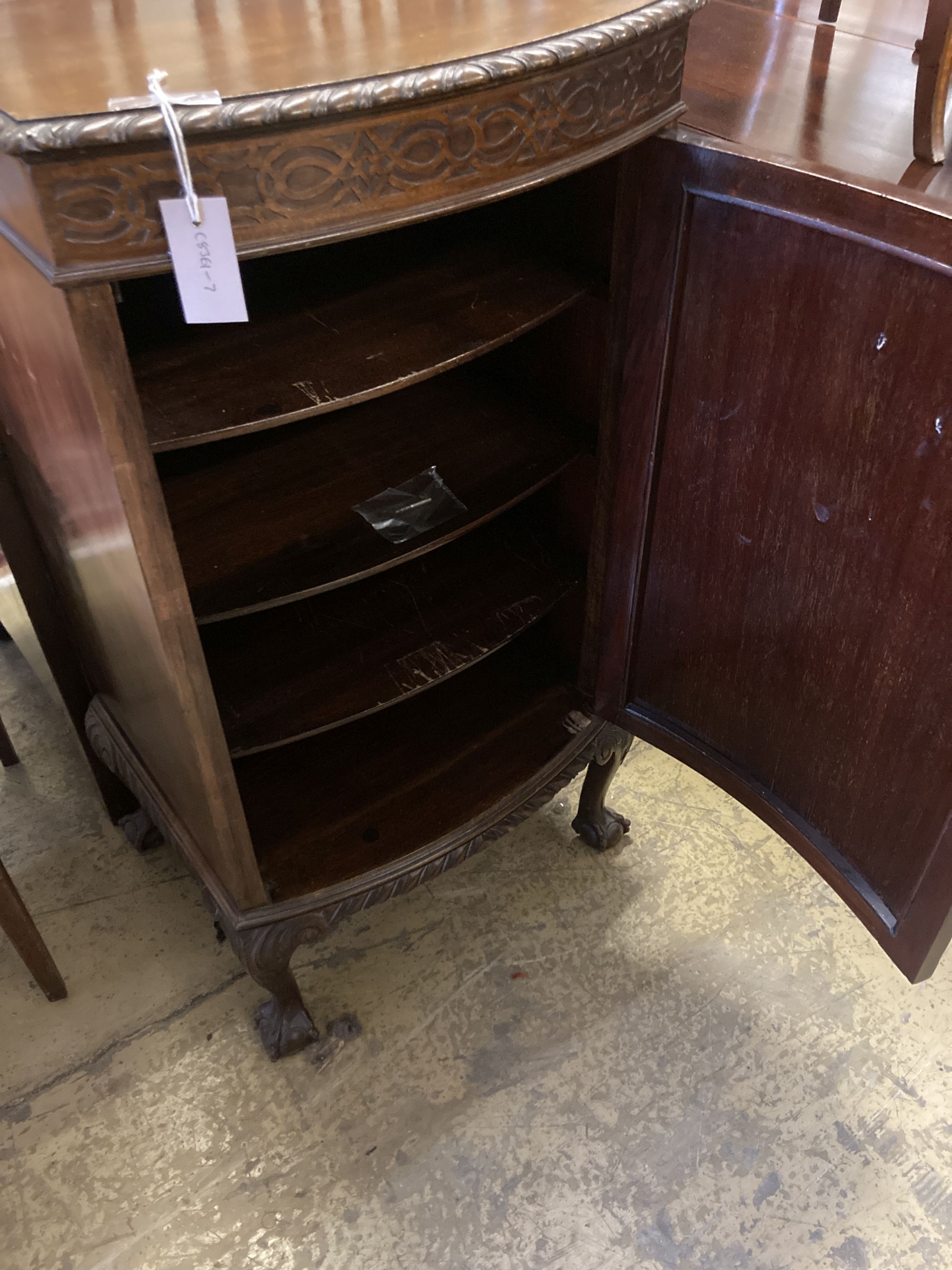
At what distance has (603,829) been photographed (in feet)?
4.56

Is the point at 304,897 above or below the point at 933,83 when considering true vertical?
below

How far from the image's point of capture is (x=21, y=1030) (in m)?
1.21

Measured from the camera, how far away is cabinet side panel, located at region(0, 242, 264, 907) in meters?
0.67

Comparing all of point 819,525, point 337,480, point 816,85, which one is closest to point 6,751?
point 337,480

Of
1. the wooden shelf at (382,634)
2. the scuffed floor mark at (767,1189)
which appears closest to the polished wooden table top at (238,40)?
the wooden shelf at (382,634)

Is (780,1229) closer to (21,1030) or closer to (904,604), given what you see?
(904,604)

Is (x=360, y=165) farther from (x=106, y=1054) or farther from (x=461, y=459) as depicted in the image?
(x=106, y=1054)

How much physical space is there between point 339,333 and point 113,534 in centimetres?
27

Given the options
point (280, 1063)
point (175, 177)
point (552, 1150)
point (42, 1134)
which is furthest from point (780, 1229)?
point (175, 177)

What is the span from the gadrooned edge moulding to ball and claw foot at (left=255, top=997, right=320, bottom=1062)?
91 cm

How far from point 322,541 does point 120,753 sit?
1.46 ft

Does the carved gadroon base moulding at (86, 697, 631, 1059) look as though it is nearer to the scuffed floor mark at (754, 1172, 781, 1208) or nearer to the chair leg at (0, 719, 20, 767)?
the chair leg at (0, 719, 20, 767)

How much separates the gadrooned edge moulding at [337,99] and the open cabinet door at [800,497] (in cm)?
15

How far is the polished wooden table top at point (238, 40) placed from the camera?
2.03 feet
